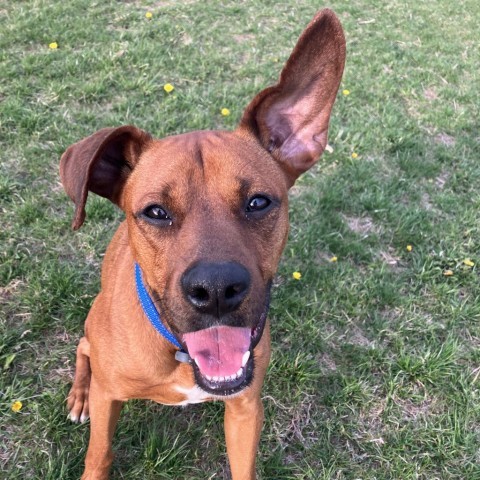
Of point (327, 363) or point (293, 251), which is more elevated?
point (293, 251)

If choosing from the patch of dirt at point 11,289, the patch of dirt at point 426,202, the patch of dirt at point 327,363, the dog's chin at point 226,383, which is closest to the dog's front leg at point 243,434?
the dog's chin at point 226,383

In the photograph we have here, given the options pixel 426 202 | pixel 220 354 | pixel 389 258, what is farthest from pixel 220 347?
pixel 426 202

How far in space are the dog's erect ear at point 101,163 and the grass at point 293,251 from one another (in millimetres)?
A: 1406

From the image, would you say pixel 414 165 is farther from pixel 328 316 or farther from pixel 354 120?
pixel 328 316

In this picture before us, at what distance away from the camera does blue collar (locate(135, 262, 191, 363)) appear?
2.42 m

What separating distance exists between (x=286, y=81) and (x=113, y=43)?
13.9 ft

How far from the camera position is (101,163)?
2564 mm

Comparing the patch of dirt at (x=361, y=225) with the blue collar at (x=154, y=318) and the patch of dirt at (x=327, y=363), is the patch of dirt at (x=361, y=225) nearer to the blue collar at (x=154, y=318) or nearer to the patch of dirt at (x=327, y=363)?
the patch of dirt at (x=327, y=363)

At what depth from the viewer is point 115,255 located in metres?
3.05

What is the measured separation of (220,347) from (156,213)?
26.7 inches

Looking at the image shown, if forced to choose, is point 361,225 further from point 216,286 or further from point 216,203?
point 216,286

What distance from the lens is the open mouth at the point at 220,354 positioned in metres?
2.32

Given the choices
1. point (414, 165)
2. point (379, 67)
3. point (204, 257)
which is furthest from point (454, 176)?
point (204, 257)

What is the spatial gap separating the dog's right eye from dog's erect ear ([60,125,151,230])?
277 mm
